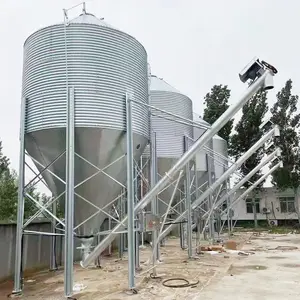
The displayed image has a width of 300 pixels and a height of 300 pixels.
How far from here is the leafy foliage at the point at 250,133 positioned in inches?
1089

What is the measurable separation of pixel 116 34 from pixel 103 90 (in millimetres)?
1291

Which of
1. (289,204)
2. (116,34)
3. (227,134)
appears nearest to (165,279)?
(116,34)

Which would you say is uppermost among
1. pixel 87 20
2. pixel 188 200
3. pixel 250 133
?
pixel 250 133

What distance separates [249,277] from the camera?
26.1 feet

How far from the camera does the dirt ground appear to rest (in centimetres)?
626

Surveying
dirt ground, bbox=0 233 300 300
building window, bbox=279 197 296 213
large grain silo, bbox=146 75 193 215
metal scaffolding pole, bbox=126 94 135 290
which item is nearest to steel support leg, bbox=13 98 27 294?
dirt ground, bbox=0 233 300 300

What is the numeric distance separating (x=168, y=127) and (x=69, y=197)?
594cm

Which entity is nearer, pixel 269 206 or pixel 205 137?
pixel 205 137

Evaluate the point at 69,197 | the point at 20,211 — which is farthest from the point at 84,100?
the point at 20,211

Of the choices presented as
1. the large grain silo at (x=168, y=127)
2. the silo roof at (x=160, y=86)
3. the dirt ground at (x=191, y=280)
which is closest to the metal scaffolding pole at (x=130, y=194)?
the dirt ground at (x=191, y=280)

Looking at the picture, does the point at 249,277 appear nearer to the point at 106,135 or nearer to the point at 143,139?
the point at 143,139

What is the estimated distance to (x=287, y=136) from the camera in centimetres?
2753

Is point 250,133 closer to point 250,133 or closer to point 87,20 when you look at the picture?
point 250,133

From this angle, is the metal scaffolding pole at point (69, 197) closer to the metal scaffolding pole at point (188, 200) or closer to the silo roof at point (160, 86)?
the metal scaffolding pole at point (188, 200)
